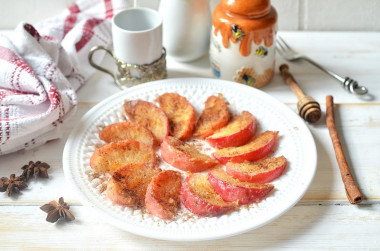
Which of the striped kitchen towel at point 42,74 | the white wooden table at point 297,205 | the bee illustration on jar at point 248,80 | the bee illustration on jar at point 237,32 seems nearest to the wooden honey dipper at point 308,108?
the white wooden table at point 297,205

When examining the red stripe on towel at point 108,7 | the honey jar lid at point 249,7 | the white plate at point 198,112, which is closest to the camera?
the white plate at point 198,112

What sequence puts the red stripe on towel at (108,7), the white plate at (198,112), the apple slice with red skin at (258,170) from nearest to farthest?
the white plate at (198,112), the apple slice with red skin at (258,170), the red stripe on towel at (108,7)

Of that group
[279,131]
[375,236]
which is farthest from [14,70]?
[375,236]

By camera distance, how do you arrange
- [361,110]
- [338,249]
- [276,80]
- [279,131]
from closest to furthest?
1. [338,249]
2. [279,131]
3. [361,110]
4. [276,80]

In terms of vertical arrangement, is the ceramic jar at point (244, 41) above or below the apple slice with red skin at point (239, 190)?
above

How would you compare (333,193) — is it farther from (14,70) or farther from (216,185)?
(14,70)

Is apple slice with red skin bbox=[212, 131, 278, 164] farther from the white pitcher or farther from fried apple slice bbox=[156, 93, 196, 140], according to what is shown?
the white pitcher

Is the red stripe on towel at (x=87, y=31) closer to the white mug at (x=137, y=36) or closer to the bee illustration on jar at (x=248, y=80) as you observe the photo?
the white mug at (x=137, y=36)

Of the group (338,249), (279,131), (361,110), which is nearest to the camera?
(338,249)
